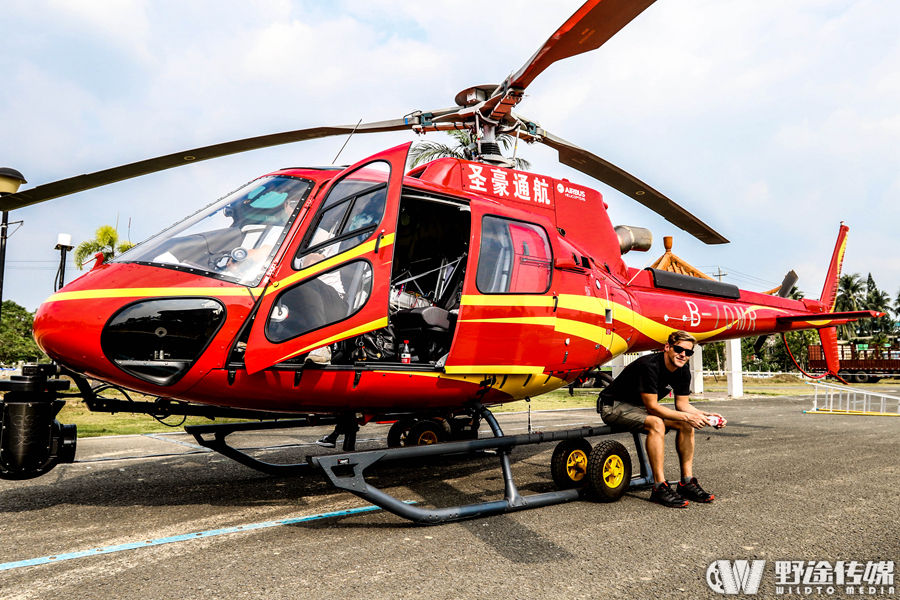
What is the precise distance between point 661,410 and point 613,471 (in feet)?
2.32

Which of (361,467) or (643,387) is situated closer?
(361,467)

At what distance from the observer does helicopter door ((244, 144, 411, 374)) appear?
13.1ft

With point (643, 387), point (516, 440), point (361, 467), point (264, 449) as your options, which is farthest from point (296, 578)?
point (264, 449)

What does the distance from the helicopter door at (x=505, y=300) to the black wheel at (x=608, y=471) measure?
978 millimetres

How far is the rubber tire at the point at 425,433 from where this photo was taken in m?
7.02

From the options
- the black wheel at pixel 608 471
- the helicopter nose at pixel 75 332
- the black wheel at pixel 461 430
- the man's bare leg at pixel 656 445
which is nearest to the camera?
the helicopter nose at pixel 75 332

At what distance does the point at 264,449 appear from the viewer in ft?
26.8

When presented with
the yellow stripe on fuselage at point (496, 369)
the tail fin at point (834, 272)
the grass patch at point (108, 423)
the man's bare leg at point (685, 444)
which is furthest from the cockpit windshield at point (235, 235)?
the tail fin at point (834, 272)

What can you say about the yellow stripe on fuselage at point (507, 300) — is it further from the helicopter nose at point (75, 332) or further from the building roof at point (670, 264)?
the building roof at point (670, 264)

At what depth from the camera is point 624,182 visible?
699 centimetres

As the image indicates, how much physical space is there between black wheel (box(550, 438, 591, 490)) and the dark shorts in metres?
0.35

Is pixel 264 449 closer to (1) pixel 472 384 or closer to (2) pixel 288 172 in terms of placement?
(1) pixel 472 384

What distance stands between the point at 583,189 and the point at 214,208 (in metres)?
4.36

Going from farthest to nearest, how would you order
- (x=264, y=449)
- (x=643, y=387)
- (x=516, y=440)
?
(x=264, y=449) < (x=643, y=387) < (x=516, y=440)
